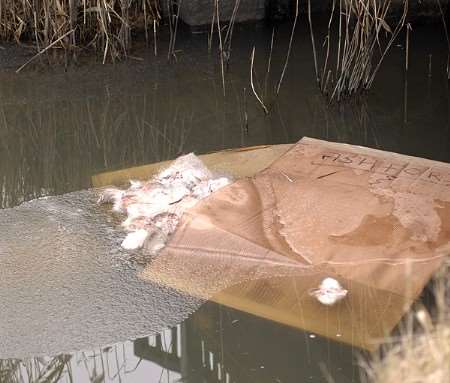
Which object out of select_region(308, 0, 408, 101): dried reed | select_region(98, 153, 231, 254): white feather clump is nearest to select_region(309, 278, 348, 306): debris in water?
select_region(98, 153, 231, 254): white feather clump

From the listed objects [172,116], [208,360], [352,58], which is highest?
[352,58]

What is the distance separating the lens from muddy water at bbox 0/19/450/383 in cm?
228

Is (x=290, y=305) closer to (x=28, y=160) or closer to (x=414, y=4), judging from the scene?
(x=28, y=160)

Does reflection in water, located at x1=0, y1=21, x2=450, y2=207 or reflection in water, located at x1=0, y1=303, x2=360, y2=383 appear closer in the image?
reflection in water, located at x1=0, y1=303, x2=360, y2=383

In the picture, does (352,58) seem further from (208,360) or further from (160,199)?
(208,360)

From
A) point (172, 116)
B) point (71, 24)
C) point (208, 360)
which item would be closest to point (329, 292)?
point (208, 360)

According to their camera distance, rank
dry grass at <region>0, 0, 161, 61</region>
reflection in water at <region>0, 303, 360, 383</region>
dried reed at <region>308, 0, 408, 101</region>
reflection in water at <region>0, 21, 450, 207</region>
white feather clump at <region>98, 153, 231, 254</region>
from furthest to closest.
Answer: dry grass at <region>0, 0, 161, 61</region>
dried reed at <region>308, 0, 408, 101</region>
reflection in water at <region>0, 21, 450, 207</region>
white feather clump at <region>98, 153, 231, 254</region>
reflection in water at <region>0, 303, 360, 383</region>

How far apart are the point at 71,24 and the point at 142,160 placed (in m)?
1.28

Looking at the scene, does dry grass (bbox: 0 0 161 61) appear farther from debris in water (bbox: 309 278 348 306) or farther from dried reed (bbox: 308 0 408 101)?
debris in water (bbox: 309 278 348 306)

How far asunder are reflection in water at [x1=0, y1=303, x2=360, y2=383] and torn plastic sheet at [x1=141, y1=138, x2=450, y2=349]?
0.21ft

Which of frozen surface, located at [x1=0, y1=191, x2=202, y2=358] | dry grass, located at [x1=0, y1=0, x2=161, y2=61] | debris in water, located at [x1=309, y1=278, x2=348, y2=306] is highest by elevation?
dry grass, located at [x1=0, y1=0, x2=161, y2=61]

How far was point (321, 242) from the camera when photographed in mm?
2672

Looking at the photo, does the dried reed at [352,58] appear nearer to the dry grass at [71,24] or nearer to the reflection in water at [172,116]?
the reflection in water at [172,116]

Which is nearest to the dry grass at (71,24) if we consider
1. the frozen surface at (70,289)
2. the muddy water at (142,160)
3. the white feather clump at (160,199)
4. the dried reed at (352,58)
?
the muddy water at (142,160)
